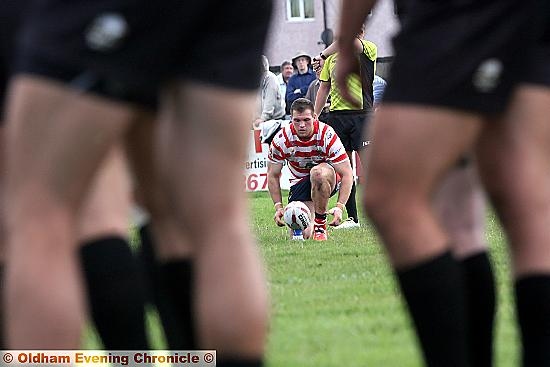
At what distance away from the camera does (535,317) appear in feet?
11.6

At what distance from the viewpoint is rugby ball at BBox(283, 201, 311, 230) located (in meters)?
11.3

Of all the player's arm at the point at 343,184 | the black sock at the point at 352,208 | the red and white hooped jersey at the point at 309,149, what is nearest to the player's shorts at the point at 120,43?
the red and white hooped jersey at the point at 309,149

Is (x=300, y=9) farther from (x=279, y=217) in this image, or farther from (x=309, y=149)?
(x=309, y=149)

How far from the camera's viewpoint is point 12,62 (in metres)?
3.51

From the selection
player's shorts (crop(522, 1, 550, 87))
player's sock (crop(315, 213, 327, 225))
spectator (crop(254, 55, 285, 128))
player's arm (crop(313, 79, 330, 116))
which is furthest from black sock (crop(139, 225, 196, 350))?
spectator (crop(254, 55, 285, 128))

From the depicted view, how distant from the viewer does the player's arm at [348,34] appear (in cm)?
384

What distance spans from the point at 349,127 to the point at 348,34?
9580mm

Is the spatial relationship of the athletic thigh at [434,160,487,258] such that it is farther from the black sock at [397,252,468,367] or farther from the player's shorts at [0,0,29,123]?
the player's shorts at [0,0,29,123]

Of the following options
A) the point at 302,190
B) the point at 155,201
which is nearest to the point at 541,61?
the point at 155,201

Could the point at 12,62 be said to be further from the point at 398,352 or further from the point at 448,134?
the point at 398,352

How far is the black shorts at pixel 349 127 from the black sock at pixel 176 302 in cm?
990

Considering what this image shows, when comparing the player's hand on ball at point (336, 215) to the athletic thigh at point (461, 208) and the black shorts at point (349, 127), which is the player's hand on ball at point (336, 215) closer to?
the black shorts at point (349, 127)

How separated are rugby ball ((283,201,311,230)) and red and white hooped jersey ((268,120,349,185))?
0.51m

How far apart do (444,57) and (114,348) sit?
1.15m
